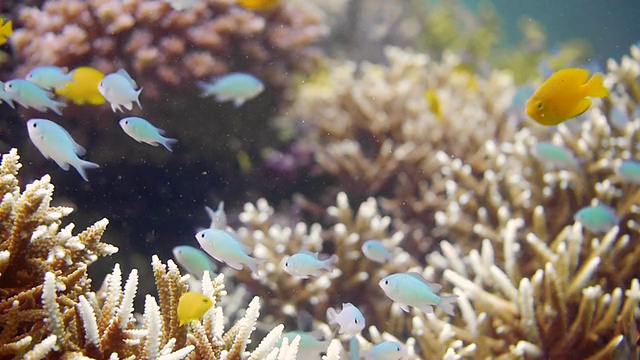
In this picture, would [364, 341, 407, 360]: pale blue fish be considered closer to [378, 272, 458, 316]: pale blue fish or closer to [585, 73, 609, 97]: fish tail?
[378, 272, 458, 316]: pale blue fish

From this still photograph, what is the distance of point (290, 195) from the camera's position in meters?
5.25

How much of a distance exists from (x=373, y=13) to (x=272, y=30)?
147 inches

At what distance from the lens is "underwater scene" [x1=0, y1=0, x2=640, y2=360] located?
208cm

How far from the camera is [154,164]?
15.4ft

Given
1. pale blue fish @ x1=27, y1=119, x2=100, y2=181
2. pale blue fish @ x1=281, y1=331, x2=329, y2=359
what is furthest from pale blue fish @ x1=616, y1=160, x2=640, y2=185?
pale blue fish @ x1=27, y1=119, x2=100, y2=181

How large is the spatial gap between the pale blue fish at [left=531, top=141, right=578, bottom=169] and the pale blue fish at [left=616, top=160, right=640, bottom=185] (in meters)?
0.35

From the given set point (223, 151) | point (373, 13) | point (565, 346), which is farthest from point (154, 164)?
point (373, 13)

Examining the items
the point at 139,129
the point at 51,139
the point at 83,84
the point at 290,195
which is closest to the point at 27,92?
the point at 83,84

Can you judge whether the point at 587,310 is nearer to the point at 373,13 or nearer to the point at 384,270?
the point at 384,270

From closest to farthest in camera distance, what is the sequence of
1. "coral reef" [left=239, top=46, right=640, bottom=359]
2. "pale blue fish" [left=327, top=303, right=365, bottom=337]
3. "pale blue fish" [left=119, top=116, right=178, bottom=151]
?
"pale blue fish" [left=327, top=303, right=365, bottom=337] → "pale blue fish" [left=119, top=116, right=178, bottom=151] → "coral reef" [left=239, top=46, right=640, bottom=359]

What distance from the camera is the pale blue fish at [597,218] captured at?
359 cm

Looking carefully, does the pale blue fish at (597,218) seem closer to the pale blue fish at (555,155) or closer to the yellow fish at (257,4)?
the pale blue fish at (555,155)

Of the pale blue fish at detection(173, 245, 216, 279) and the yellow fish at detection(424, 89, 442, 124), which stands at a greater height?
the yellow fish at detection(424, 89, 442, 124)

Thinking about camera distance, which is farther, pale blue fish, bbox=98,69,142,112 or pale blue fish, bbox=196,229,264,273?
pale blue fish, bbox=98,69,142,112
